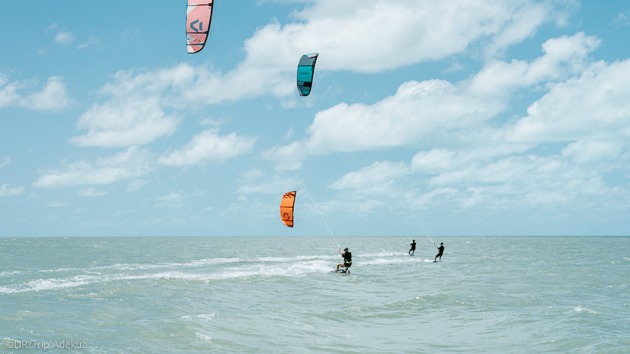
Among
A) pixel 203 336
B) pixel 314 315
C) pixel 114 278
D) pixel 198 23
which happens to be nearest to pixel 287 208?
pixel 114 278

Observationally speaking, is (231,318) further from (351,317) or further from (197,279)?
(197,279)

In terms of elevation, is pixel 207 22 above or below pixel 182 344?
above

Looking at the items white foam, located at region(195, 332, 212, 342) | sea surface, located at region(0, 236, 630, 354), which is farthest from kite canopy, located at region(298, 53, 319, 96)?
white foam, located at region(195, 332, 212, 342)

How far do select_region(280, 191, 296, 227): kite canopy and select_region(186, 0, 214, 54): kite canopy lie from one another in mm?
8948

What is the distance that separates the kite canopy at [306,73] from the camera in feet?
66.7

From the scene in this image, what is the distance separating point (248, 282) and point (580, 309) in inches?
477

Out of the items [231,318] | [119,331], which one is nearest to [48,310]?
[119,331]

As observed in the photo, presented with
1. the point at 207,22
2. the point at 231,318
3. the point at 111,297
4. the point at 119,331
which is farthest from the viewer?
the point at 111,297

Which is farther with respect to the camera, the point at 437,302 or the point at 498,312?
the point at 437,302

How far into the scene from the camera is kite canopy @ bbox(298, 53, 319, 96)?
20.3 metres

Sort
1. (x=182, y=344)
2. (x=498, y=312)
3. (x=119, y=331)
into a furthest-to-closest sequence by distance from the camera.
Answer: (x=498, y=312) < (x=119, y=331) < (x=182, y=344)

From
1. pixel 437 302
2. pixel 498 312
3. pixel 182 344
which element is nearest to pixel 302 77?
pixel 437 302

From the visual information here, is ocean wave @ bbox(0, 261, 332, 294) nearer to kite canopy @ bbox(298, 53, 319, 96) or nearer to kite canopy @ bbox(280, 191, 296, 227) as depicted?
kite canopy @ bbox(280, 191, 296, 227)

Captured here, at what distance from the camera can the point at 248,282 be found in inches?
815
